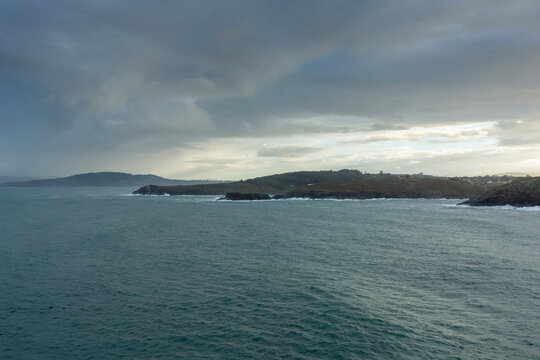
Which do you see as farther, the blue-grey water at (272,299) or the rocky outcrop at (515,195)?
the rocky outcrop at (515,195)

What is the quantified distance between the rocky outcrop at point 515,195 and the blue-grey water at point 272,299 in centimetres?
9237

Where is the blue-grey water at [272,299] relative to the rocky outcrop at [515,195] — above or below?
below

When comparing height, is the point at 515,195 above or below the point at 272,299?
above

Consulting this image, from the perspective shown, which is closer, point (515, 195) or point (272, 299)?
point (272, 299)

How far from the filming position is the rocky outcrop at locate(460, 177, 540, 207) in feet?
422

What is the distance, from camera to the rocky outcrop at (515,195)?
128500 mm

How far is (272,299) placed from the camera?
102ft

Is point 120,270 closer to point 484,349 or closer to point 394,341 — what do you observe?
point 394,341

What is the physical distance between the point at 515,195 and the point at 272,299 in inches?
5746

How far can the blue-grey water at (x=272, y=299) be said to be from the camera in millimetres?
22594

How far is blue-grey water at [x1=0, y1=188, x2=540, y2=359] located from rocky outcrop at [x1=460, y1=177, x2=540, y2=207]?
92.4 metres

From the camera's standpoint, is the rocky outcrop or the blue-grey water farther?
the rocky outcrop

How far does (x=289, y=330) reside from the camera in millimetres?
24672

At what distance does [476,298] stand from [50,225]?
96.3m
